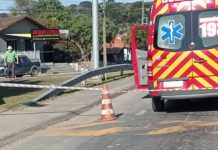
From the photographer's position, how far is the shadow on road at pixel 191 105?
13.6 m

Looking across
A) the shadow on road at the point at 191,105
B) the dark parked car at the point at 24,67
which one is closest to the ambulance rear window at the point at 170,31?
the shadow on road at the point at 191,105

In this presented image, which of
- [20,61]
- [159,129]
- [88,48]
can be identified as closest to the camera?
[159,129]

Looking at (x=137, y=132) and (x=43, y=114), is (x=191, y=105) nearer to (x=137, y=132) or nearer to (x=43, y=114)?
(x=43, y=114)

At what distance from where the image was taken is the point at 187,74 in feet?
41.7

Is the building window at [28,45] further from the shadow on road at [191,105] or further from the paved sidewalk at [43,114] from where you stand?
the shadow on road at [191,105]

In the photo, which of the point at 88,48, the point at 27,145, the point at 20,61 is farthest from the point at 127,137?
the point at 88,48

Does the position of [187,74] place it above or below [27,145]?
above

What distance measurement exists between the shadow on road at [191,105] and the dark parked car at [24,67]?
2463cm

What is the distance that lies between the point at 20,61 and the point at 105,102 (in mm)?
27428

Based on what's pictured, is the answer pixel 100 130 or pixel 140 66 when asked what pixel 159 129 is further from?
pixel 140 66

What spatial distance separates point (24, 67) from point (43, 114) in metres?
26.2

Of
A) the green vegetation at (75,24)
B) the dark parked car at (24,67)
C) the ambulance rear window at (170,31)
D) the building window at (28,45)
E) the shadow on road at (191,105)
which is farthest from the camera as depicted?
the green vegetation at (75,24)

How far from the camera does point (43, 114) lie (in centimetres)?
1395

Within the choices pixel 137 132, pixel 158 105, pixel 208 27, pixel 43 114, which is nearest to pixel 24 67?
pixel 43 114
